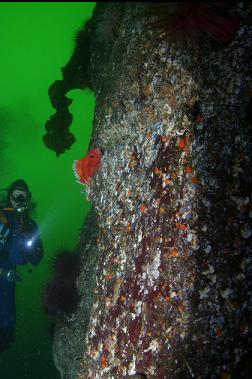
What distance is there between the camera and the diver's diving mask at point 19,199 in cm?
777

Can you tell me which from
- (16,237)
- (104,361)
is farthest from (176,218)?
(16,237)

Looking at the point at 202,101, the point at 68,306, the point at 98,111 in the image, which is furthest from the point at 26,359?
the point at 202,101

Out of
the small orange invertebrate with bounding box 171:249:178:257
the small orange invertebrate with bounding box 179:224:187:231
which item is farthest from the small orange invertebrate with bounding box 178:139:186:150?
the small orange invertebrate with bounding box 171:249:178:257

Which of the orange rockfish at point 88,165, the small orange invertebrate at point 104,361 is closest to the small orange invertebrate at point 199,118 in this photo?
the orange rockfish at point 88,165

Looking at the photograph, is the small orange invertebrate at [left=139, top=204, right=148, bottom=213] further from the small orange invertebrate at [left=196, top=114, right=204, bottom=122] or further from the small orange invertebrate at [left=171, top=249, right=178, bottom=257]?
the small orange invertebrate at [left=196, top=114, right=204, bottom=122]

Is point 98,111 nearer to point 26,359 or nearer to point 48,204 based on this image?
point 26,359

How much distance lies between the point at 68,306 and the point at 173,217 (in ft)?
11.5

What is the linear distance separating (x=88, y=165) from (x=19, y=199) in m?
3.65

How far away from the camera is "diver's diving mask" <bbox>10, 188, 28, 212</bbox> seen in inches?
306

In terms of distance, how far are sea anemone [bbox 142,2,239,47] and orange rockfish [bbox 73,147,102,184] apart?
7.63ft

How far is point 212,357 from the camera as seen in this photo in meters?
2.60

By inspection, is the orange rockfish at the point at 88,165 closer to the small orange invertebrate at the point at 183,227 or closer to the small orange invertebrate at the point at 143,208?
the small orange invertebrate at the point at 143,208

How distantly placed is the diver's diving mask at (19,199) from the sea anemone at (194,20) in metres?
6.10

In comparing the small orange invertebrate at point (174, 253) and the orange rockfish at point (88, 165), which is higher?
the orange rockfish at point (88, 165)
